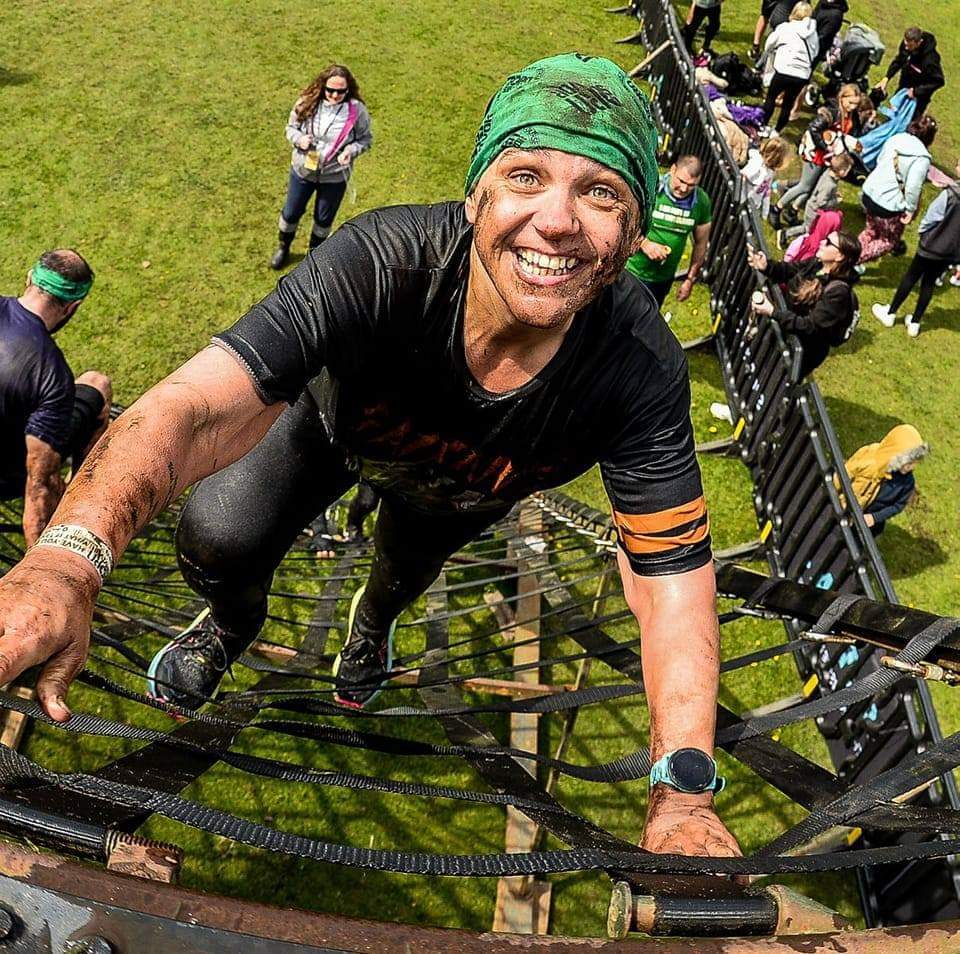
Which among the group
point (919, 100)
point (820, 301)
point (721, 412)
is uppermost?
point (919, 100)

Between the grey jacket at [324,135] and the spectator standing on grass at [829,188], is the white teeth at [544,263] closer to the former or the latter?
the grey jacket at [324,135]

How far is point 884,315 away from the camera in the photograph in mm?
9336

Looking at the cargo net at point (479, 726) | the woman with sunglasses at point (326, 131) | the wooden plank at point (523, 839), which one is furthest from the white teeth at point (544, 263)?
the woman with sunglasses at point (326, 131)

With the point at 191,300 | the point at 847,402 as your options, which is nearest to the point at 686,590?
the point at 191,300

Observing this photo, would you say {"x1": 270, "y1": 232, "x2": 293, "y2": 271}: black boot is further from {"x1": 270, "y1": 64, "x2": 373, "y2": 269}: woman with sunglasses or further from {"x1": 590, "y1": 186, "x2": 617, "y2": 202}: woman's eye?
{"x1": 590, "y1": 186, "x2": 617, "y2": 202}: woman's eye

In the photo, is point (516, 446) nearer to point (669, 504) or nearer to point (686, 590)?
point (669, 504)

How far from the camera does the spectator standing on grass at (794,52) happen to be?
11.0 metres

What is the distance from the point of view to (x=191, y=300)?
7.34 metres

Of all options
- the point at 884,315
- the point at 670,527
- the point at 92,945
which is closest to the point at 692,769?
the point at 670,527

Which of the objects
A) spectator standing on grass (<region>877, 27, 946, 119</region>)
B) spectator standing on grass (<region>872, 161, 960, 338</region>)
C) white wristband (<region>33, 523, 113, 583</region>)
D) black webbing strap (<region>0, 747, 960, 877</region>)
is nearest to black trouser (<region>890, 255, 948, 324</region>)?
spectator standing on grass (<region>872, 161, 960, 338</region>)

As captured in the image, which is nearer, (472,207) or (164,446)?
(164,446)

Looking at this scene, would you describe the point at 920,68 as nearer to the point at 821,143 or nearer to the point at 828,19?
the point at 828,19

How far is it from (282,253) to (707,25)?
8640 millimetres

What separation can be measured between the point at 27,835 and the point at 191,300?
6.90 m
